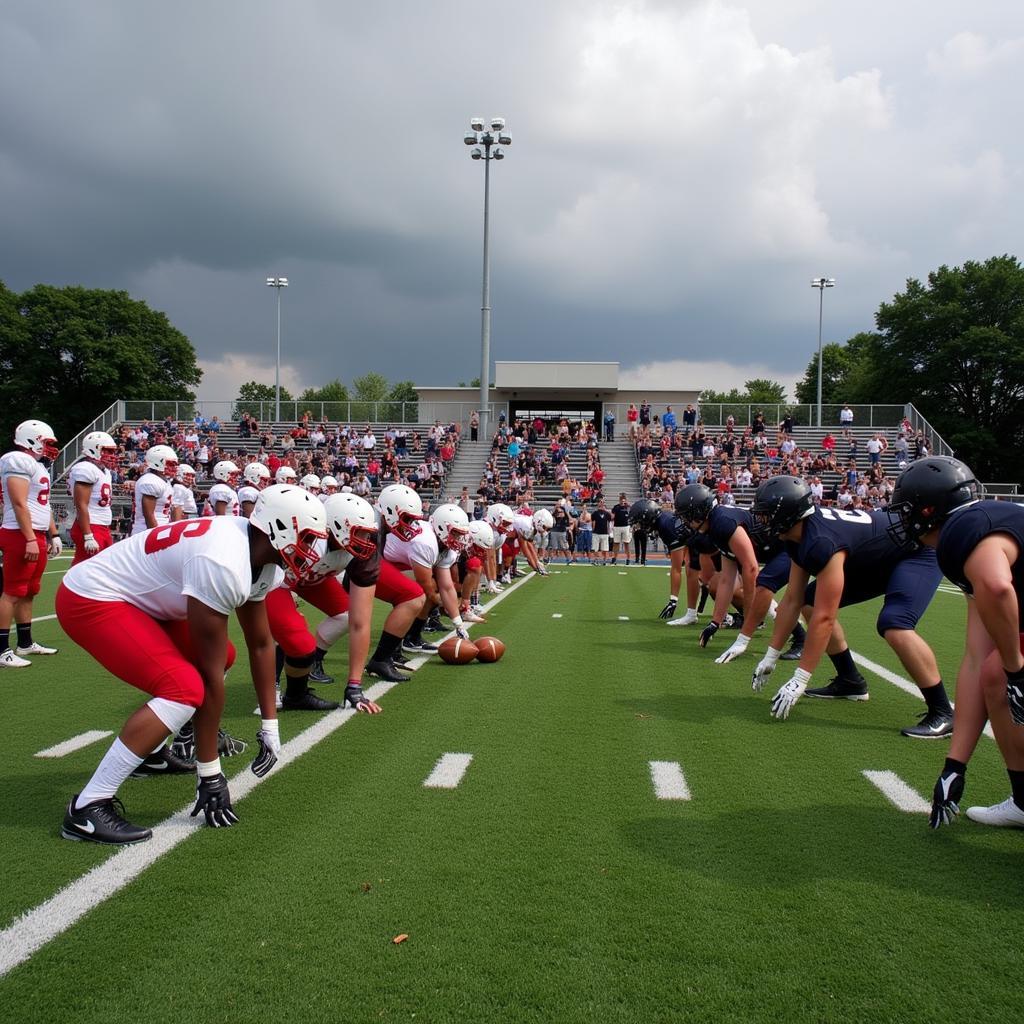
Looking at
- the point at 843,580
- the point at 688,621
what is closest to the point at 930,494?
the point at 843,580

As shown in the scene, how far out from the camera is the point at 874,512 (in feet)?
21.3

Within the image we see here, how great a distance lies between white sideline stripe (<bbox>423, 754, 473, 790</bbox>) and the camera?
4.58m

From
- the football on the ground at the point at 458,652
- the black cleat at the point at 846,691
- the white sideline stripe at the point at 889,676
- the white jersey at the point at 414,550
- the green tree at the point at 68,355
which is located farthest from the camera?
the green tree at the point at 68,355

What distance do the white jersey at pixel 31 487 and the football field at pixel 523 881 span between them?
255 cm

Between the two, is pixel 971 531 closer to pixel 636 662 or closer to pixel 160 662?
pixel 160 662

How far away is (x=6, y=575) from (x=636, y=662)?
6.30 meters

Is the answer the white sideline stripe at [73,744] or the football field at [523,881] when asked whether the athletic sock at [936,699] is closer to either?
the football field at [523,881]

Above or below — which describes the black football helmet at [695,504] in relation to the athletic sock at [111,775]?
above

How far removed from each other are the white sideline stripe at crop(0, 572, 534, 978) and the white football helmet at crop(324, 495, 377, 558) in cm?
169

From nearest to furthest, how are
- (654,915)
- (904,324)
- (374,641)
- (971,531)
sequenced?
(654,915), (971,531), (374,641), (904,324)

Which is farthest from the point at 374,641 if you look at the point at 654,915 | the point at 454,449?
the point at 454,449

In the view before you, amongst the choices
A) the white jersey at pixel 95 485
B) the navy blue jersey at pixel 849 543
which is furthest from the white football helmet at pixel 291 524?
the white jersey at pixel 95 485

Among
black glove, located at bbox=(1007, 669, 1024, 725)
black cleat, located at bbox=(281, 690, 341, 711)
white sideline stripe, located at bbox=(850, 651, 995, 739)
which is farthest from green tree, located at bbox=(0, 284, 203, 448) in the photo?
black glove, located at bbox=(1007, 669, 1024, 725)

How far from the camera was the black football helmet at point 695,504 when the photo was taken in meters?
9.12
